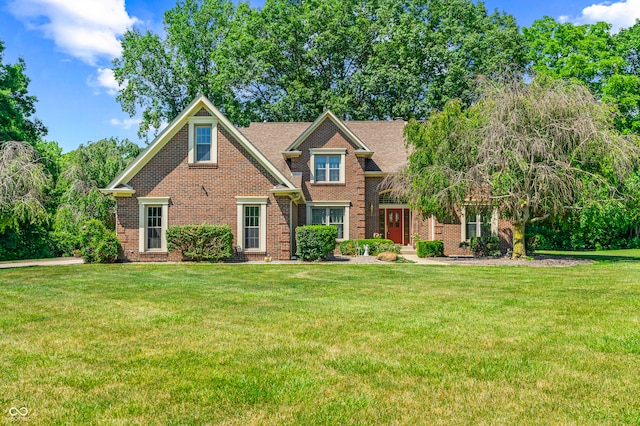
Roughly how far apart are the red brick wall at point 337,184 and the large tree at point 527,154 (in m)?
5.52

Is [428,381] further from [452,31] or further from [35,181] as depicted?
[452,31]

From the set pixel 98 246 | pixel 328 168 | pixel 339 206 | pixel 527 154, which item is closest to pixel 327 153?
pixel 328 168

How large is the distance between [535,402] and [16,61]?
132 feet

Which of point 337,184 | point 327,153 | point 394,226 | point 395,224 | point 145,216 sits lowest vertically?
point 394,226

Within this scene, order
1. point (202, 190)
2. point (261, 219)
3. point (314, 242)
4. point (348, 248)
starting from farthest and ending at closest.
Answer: point (348, 248) → point (261, 219) → point (202, 190) → point (314, 242)

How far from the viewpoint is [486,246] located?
917 inches

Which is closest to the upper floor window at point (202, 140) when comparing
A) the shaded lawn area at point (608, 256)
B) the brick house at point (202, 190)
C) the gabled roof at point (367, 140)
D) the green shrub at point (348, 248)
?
the brick house at point (202, 190)

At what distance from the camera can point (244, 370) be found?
15.3 ft

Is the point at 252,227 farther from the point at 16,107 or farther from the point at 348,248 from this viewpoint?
the point at 16,107

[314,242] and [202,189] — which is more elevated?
[202,189]

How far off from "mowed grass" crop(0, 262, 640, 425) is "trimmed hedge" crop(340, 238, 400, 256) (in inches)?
511

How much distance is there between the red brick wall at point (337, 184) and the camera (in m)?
24.9

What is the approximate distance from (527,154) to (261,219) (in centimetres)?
1064

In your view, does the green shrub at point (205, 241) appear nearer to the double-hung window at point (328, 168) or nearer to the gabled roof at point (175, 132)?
the gabled roof at point (175, 132)
